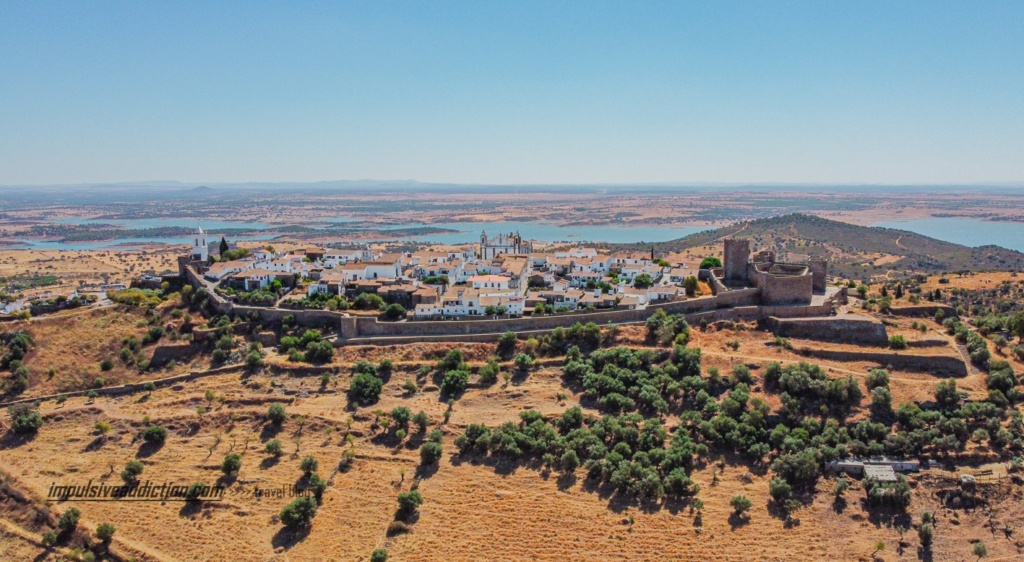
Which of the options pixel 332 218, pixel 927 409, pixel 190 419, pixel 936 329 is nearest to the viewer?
pixel 927 409

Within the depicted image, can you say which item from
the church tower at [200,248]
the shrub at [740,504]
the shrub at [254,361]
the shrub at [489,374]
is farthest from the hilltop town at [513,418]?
the church tower at [200,248]

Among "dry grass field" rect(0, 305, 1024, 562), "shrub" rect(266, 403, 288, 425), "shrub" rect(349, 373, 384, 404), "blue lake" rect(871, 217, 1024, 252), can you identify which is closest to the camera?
"dry grass field" rect(0, 305, 1024, 562)

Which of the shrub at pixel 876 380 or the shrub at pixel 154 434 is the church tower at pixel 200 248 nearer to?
the shrub at pixel 154 434

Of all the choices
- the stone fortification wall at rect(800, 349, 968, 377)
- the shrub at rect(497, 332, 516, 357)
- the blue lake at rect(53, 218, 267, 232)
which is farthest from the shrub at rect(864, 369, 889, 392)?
the blue lake at rect(53, 218, 267, 232)

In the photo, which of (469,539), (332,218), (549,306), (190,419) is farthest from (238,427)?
(332,218)

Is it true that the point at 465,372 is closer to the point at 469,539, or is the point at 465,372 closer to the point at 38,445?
the point at 469,539

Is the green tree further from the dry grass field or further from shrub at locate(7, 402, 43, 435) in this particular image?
shrub at locate(7, 402, 43, 435)

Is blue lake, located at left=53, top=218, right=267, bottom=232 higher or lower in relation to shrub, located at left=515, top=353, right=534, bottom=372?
higher
